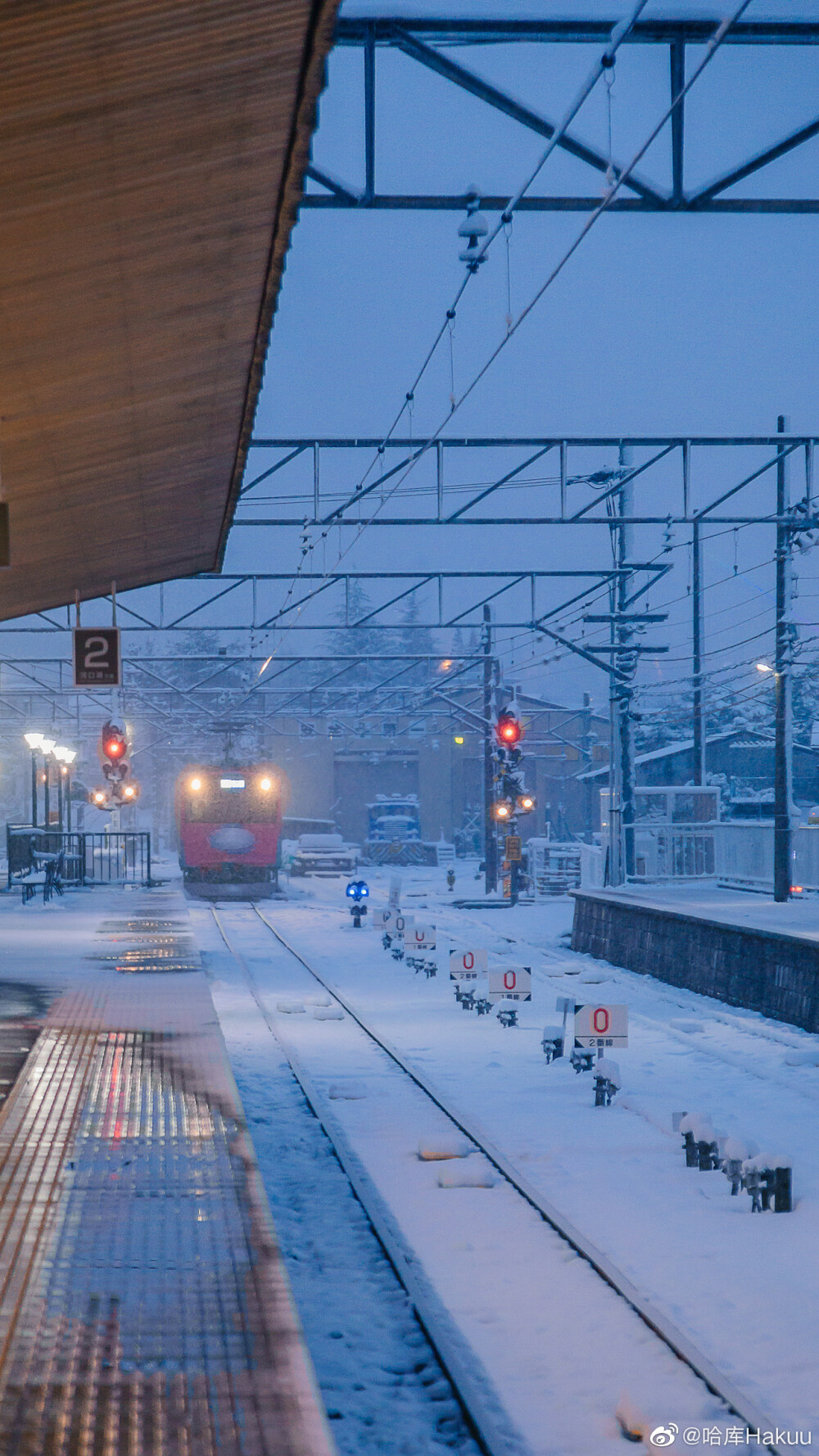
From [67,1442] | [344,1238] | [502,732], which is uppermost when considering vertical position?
[502,732]

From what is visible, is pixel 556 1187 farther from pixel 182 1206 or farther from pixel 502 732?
pixel 502 732

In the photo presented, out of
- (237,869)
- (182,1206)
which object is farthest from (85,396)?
(237,869)

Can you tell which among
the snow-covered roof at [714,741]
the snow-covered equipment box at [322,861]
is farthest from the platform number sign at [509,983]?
the snow-covered equipment box at [322,861]

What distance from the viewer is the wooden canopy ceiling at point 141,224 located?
5852 millimetres

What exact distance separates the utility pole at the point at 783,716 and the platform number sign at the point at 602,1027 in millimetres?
10502

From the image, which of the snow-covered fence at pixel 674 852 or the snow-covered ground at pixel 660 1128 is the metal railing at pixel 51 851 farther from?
the snow-covered ground at pixel 660 1128

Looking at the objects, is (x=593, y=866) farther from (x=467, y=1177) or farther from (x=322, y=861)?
(x=322, y=861)

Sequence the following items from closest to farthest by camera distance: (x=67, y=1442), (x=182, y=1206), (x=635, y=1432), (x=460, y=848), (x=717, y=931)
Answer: (x=67, y=1442) → (x=635, y=1432) → (x=182, y=1206) → (x=717, y=931) → (x=460, y=848)

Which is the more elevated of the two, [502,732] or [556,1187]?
[502,732]

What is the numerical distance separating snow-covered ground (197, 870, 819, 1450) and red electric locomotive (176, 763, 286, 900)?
1735cm

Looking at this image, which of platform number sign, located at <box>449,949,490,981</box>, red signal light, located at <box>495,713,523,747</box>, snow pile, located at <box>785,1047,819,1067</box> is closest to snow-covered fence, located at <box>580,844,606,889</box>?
red signal light, located at <box>495,713,523,747</box>

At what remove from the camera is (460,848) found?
80125mm

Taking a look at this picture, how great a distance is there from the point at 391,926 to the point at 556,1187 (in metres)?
17.2

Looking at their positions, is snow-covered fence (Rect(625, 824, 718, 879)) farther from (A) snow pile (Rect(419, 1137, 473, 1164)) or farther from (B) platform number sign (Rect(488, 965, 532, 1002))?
(A) snow pile (Rect(419, 1137, 473, 1164))
